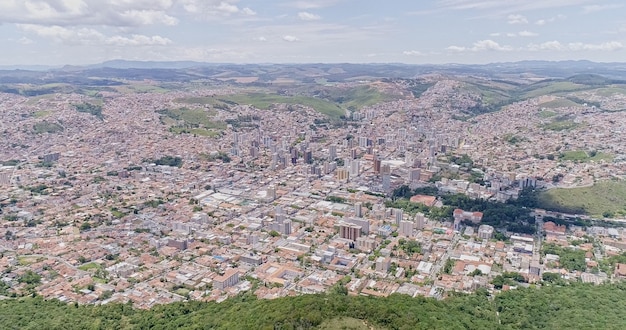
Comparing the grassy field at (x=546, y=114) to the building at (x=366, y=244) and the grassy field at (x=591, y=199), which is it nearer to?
the grassy field at (x=591, y=199)

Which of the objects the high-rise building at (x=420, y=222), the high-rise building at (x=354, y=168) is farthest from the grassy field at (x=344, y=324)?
the high-rise building at (x=354, y=168)

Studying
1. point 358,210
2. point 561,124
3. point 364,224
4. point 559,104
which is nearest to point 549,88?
point 559,104

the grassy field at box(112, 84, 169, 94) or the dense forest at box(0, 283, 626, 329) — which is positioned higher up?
the grassy field at box(112, 84, 169, 94)

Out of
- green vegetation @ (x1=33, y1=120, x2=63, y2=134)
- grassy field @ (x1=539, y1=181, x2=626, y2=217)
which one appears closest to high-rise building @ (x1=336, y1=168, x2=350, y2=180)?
grassy field @ (x1=539, y1=181, x2=626, y2=217)

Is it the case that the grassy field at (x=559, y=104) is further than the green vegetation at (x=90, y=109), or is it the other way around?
the grassy field at (x=559, y=104)

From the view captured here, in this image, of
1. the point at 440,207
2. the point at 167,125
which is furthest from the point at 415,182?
the point at 167,125

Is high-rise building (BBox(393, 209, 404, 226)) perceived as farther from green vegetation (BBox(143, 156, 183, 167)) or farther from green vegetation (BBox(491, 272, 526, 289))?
green vegetation (BBox(143, 156, 183, 167))

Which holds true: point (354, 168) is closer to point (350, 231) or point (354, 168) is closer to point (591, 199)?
point (350, 231)
